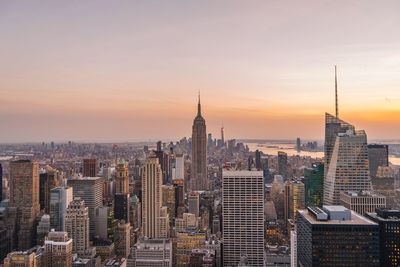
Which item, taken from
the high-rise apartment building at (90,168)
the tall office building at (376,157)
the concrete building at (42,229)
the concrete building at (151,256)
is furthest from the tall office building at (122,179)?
the tall office building at (376,157)

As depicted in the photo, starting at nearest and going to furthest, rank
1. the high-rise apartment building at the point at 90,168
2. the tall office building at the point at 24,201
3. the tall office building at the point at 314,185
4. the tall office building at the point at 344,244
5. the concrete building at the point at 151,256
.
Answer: the tall office building at the point at 344,244 → the concrete building at the point at 151,256 → the tall office building at the point at 24,201 → the tall office building at the point at 314,185 → the high-rise apartment building at the point at 90,168

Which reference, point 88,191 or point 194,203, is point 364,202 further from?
point 88,191

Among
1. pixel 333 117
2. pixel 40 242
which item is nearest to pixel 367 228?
pixel 333 117

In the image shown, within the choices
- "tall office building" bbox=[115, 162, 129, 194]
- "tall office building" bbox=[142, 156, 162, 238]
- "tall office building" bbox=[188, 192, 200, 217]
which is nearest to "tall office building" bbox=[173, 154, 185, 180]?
"tall office building" bbox=[188, 192, 200, 217]

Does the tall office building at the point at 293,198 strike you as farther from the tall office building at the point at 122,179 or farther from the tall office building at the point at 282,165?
the tall office building at the point at 122,179

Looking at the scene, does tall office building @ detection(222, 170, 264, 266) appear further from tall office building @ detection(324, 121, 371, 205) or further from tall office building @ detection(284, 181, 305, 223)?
tall office building @ detection(284, 181, 305, 223)

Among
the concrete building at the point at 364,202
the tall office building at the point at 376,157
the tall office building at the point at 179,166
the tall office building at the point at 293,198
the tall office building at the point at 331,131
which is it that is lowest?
the tall office building at the point at 293,198

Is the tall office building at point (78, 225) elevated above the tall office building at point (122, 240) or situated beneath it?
elevated above
